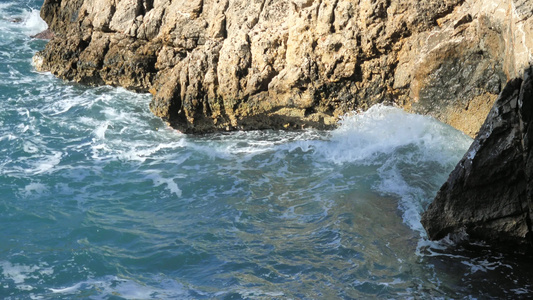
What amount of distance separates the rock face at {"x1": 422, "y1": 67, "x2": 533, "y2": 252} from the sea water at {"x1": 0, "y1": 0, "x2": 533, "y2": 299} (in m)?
0.28

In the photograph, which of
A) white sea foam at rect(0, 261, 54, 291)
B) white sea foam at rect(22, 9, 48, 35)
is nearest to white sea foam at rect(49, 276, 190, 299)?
white sea foam at rect(0, 261, 54, 291)

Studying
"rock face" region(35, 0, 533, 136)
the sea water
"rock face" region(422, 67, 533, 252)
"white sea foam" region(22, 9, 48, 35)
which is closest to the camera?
"rock face" region(422, 67, 533, 252)

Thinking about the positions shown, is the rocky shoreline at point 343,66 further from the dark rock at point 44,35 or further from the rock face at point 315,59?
the dark rock at point 44,35

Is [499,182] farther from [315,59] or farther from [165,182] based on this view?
[165,182]

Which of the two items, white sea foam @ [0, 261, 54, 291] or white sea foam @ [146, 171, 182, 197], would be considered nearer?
white sea foam @ [0, 261, 54, 291]

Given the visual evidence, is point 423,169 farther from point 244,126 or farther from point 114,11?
point 114,11

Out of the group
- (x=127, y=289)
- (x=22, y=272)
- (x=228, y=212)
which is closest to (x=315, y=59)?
(x=228, y=212)

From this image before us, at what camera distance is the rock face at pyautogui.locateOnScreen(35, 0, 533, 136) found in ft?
24.1

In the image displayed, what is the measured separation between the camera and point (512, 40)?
5.68 metres

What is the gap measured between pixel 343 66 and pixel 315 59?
0.45 meters

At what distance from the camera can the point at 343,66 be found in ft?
26.9

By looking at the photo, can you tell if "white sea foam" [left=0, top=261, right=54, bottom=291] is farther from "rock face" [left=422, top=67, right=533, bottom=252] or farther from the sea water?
"rock face" [left=422, top=67, right=533, bottom=252]

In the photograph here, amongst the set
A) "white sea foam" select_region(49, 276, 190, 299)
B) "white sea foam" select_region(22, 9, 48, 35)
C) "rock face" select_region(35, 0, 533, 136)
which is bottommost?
"white sea foam" select_region(49, 276, 190, 299)

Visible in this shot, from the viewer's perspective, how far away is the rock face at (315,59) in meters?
7.36
